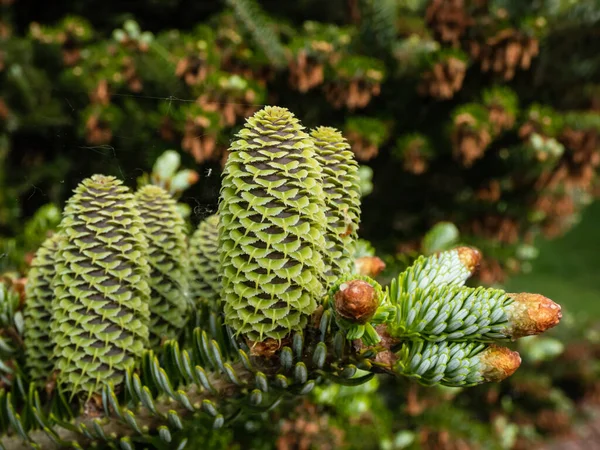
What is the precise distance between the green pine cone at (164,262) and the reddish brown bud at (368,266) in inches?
11.3

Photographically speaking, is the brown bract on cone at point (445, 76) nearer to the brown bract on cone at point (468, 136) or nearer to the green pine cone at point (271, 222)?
the brown bract on cone at point (468, 136)

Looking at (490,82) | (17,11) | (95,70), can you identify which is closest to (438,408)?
(490,82)

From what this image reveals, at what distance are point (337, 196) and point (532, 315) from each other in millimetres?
294

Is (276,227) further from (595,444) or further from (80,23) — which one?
(595,444)

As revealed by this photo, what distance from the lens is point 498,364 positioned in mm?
668

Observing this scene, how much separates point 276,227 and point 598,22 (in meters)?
2.00

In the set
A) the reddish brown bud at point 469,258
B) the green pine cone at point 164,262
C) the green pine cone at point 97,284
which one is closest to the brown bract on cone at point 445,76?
the reddish brown bud at point 469,258

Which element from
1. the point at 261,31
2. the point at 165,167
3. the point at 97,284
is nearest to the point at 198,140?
the point at 165,167

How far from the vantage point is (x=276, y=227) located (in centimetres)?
72

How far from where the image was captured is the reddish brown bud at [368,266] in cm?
96

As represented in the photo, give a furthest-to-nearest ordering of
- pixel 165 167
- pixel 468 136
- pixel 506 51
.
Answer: pixel 506 51 < pixel 468 136 < pixel 165 167

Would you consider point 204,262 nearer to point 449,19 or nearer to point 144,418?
point 144,418

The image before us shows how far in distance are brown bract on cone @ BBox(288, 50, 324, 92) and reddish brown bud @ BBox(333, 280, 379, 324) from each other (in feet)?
4.68

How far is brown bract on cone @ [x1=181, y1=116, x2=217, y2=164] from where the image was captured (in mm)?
1590
